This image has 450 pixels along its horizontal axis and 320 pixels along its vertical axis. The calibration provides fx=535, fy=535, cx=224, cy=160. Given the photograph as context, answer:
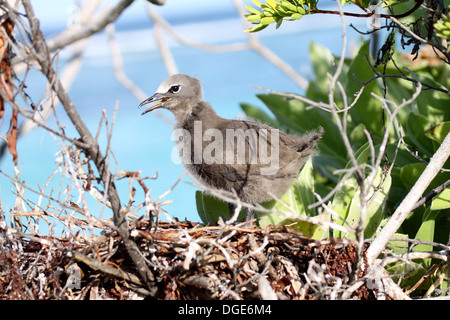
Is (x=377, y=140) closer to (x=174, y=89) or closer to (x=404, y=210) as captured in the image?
(x=404, y=210)

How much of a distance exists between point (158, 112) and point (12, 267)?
2.01 meters

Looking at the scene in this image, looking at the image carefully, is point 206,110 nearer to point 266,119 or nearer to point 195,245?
point 266,119

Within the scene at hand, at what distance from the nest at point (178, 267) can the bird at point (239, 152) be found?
0.94m

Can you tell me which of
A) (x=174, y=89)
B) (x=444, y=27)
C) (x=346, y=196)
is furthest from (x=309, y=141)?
(x=444, y=27)

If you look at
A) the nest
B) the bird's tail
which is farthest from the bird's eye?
the nest

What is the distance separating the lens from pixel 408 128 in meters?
3.41

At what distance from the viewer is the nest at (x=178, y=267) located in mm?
2287

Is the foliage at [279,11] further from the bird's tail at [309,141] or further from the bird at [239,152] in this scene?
the bird's tail at [309,141]

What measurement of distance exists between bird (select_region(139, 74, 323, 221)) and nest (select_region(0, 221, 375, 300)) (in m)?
0.94

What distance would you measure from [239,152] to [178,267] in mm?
1371

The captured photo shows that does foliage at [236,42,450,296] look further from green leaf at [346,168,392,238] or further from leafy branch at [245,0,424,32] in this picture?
leafy branch at [245,0,424,32]

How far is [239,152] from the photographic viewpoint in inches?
138

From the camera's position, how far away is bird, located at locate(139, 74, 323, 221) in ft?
11.5

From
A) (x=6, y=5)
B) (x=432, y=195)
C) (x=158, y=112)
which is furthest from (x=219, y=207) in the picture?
(x=6, y=5)
